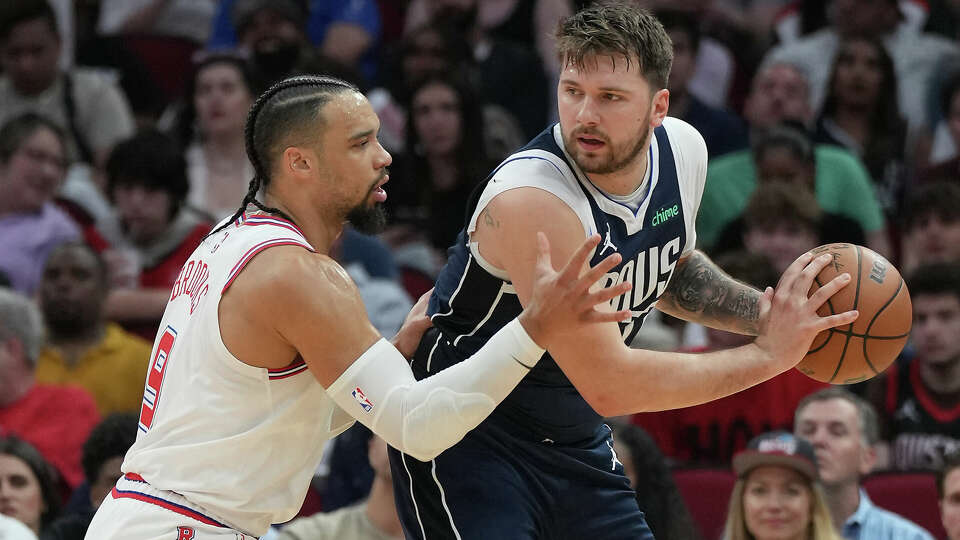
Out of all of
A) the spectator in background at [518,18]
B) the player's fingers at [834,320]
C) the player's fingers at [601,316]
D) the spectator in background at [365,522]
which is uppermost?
the spectator in background at [518,18]

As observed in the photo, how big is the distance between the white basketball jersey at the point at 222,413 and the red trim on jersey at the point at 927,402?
4199 millimetres

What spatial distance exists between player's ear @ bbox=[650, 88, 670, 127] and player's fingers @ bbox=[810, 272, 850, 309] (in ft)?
2.36

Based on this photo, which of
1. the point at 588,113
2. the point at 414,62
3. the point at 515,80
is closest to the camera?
the point at 588,113

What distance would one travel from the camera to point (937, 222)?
8.39 meters

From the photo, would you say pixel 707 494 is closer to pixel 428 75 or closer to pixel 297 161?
pixel 297 161

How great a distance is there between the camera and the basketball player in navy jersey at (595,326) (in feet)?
13.6

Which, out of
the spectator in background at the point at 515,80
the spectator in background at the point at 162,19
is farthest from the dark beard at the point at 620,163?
the spectator in background at the point at 162,19

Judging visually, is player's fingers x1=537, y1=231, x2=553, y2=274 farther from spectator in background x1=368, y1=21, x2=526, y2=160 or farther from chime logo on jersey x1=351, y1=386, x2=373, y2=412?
spectator in background x1=368, y1=21, x2=526, y2=160

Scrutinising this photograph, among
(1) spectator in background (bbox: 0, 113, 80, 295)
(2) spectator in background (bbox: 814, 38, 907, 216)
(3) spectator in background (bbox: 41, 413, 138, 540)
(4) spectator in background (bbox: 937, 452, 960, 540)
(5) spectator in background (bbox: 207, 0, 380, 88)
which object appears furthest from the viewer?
(5) spectator in background (bbox: 207, 0, 380, 88)

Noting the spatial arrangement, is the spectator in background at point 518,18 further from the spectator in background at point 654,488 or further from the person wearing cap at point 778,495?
the person wearing cap at point 778,495

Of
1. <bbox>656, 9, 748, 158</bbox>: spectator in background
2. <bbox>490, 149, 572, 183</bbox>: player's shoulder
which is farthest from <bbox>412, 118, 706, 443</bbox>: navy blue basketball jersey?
<bbox>656, 9, 748, 158</bbox>: spectator in background

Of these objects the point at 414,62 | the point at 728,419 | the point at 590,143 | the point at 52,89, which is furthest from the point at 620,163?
the point at 52,89

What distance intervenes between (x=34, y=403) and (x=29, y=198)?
1.76 metres

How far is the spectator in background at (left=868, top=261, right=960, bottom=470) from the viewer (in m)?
7.27
